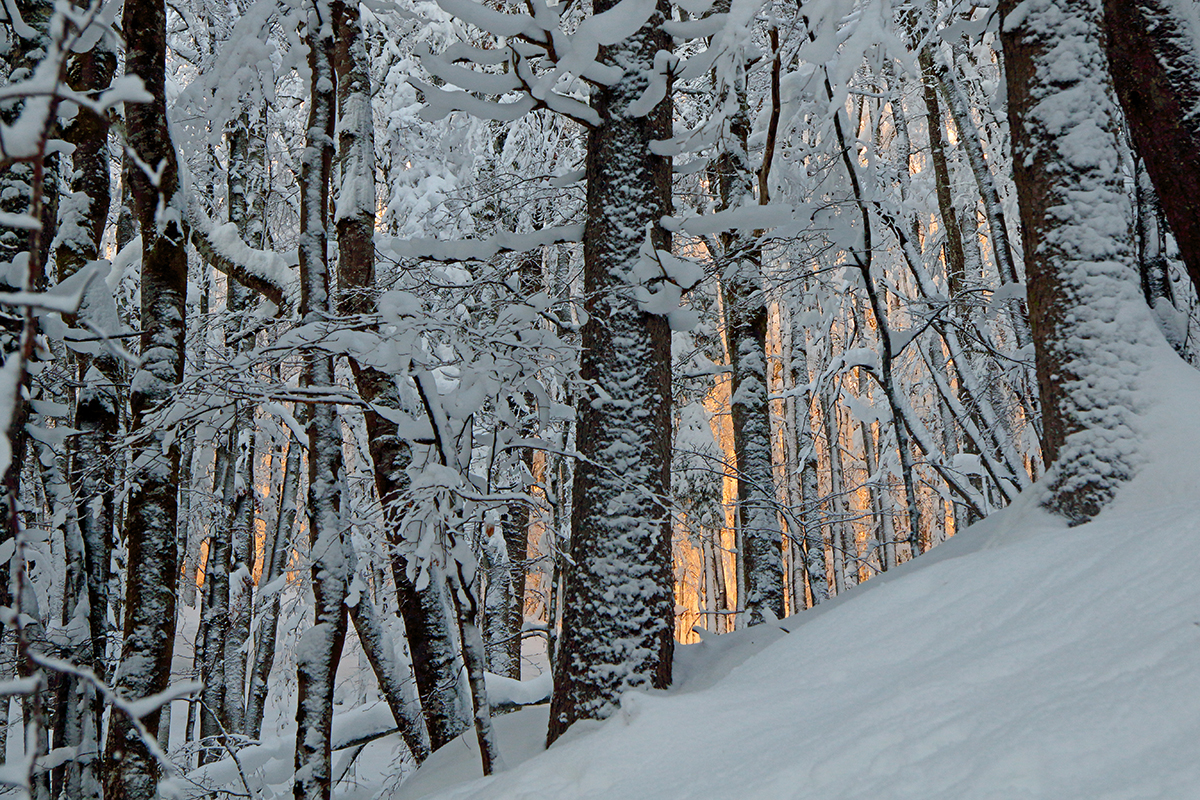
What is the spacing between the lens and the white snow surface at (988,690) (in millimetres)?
1274

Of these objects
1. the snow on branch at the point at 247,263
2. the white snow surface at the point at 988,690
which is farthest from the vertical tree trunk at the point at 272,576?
the white snow surface at the point at 988,690

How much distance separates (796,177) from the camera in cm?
548

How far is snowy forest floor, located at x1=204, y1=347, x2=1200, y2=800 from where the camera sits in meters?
1.27

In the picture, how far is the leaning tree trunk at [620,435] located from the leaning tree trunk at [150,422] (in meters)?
1.74

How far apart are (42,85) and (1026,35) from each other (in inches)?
128

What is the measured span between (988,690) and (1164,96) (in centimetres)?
184

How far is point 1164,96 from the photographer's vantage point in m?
2.29

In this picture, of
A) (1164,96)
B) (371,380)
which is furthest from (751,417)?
(1164,96)

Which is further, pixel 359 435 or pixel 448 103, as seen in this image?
pixel 359 435

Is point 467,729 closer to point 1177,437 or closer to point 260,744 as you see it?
point 260,744

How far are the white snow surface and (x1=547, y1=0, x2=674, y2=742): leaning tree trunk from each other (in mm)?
660

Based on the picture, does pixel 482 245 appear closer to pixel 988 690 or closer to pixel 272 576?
pixel 988 690

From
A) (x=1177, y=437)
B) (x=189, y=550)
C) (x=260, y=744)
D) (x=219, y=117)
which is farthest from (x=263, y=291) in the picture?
(x=189, y=550)

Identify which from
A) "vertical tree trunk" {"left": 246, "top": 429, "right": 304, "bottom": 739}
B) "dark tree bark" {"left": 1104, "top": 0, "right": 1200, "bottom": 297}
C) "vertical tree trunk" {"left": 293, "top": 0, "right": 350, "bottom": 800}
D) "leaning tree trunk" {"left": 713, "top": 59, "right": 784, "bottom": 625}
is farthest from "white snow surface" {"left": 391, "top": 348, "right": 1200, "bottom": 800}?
"vertical tree trunk" {"left": 246, "top": 429, "right": 304, "bottom": 739}
